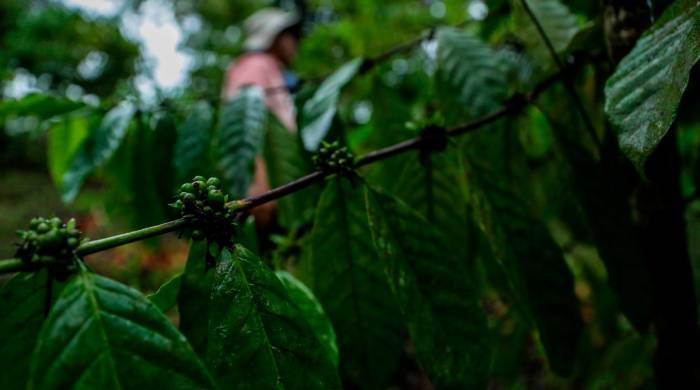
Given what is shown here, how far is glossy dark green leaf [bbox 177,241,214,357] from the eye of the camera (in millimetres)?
529

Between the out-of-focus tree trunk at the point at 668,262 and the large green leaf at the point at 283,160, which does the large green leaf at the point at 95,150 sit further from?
the out-of-focus tree trunk at the point at 668,262

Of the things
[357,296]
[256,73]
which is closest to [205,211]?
[357,296]

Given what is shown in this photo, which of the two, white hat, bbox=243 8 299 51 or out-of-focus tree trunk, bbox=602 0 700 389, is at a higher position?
white hat, bbox=243 8 299 51

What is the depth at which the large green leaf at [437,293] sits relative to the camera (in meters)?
0.57

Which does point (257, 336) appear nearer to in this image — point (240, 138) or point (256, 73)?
point (240, 138)

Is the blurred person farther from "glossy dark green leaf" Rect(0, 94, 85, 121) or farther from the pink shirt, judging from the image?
"glossy dark green leaf" Rect(0, 94, 85, 121)

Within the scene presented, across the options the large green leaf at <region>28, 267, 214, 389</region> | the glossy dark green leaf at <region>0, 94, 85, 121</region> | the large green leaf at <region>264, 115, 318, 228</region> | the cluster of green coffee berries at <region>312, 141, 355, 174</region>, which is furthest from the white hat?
the large green leaf at <region>28, 267, 214, 389</region>

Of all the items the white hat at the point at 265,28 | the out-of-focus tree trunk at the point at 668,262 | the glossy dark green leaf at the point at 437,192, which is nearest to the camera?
the out-of-focus tree trunk at the point at 668,262

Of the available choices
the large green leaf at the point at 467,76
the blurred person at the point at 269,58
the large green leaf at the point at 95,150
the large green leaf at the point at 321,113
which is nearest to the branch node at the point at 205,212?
the large green leaf at the point at 321,113

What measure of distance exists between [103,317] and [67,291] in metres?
0.04

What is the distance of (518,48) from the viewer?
1.19m

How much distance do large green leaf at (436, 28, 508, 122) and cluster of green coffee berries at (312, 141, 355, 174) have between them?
297 millimetres

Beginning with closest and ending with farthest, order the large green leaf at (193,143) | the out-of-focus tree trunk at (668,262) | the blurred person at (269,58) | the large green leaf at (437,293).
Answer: the large green leaf at (437,293) < the out-of-focus tree trunk at (668,262) < the large green leaf at (193,143) < the blurred person at (269,58)

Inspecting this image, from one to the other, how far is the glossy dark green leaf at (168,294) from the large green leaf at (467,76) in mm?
533
